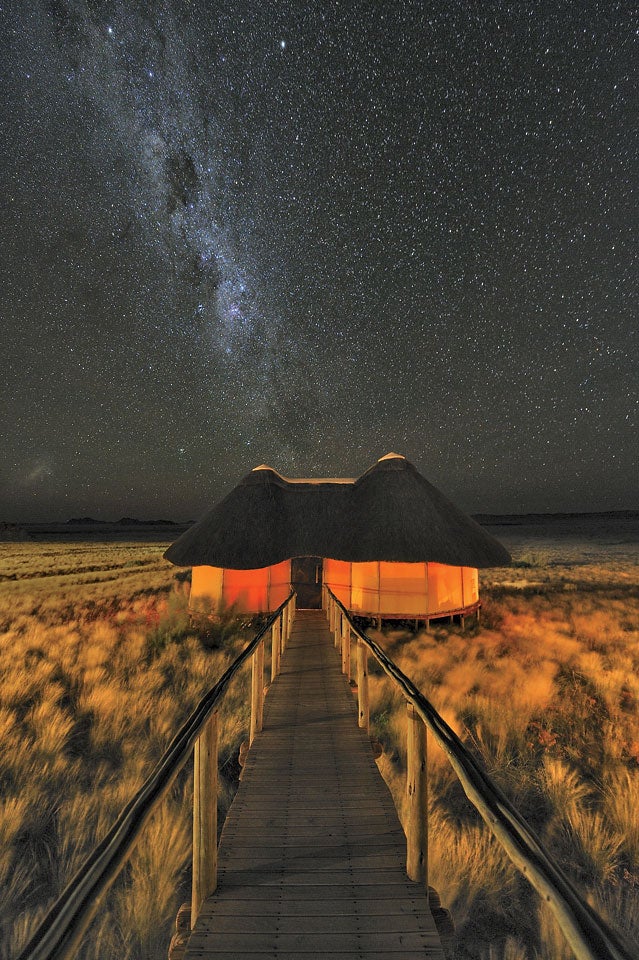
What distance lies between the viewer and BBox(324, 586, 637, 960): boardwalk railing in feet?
4.02

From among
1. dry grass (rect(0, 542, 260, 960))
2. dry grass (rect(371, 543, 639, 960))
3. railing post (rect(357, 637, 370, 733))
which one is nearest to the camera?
dry grass (rect(0, 542, 260, 960))

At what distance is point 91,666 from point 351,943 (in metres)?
8.03

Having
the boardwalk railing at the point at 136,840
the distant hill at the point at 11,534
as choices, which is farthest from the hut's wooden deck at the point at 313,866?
the distant hill at the point at 11,534

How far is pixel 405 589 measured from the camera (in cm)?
1391

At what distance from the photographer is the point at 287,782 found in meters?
4.20

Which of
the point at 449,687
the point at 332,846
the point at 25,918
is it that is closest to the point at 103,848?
the point at 332,846

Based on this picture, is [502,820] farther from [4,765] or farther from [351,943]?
[4,765]

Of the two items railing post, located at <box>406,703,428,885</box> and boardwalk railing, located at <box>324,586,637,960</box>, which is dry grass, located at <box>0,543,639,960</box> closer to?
railing post, located at <box>406,703,428,885</box>

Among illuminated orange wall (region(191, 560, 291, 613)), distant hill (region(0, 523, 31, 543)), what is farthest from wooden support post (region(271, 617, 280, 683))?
distant hill (region(0, 523, 31, 543))

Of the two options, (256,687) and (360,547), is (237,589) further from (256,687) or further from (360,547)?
(256,687)

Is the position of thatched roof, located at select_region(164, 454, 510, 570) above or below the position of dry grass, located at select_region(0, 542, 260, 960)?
above

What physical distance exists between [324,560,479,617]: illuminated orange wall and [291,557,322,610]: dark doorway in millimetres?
3628

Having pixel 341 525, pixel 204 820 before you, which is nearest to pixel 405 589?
pixel 341 525

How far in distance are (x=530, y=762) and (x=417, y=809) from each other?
4.00 meters
